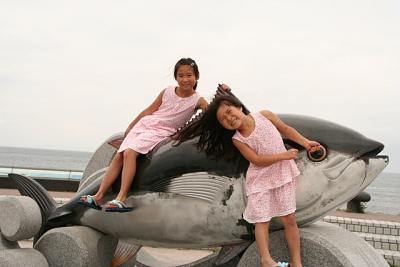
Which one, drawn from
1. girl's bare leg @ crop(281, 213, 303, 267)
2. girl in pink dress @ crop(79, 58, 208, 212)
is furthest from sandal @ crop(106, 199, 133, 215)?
girl's bare leg @ crop(281, 213, 303, 267)

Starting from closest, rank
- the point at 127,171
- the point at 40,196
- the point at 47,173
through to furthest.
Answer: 1. the point at 127,171
2. the point at 40,196
3. the point at 47,173

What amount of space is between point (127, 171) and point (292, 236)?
4.56ft

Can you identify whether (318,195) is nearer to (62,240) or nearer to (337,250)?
(337,250)

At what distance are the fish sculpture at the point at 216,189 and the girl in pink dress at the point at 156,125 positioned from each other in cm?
10

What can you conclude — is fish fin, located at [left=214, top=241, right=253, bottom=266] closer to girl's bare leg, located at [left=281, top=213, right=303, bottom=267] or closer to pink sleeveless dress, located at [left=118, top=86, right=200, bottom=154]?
girl's bare leg, located at [left=281, top=213, right=303, bottom=267]

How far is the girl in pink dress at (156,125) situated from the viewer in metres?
3.91

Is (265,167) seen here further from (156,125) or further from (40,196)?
(40,196)

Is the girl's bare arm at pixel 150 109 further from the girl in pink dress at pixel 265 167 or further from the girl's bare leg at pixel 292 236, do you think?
the girl's bare leg at pixel 292 236

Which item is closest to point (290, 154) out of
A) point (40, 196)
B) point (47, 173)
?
point (40, 196)

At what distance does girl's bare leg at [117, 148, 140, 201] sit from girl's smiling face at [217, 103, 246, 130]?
873mm

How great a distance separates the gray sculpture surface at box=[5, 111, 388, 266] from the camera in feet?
11.2

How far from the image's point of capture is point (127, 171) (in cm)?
388

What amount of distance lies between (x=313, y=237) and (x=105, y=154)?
317 cm

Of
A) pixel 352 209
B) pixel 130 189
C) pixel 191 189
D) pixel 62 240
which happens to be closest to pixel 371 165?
pixel 191 189
